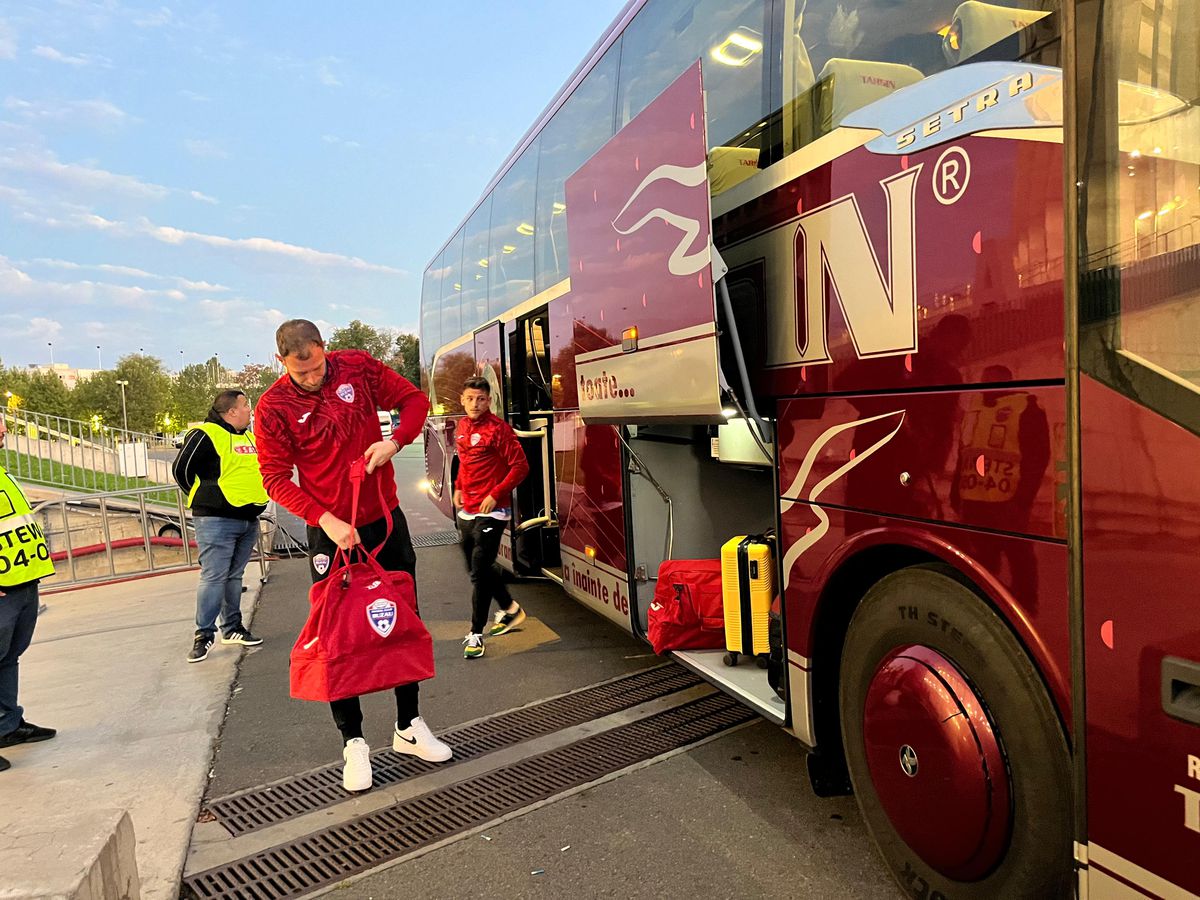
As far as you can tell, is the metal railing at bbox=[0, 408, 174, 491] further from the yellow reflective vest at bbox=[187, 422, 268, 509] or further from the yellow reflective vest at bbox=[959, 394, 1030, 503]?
the yellow reflective vest at bbox=[959, 394, 1030, 503]

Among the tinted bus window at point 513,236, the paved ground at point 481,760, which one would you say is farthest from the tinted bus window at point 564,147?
the paved ground at point 481,760

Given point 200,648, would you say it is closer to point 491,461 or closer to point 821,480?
point 491,461

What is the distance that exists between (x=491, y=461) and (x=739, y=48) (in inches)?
121

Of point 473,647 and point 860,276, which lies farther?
point 473,647

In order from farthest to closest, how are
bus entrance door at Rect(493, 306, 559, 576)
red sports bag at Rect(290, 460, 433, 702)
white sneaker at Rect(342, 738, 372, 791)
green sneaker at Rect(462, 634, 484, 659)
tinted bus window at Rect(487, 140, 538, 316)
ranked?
tinted bus window at Rect(487, 140, 538, 316)
bus entrance door at Rect(493, 306, 559, 576)
green sneaker at Rect(462, 634, 484, 659)
white sneaker at Rect(342, 738, 372, 791)
red sports bag at Rect(290, 460, 433, 702)

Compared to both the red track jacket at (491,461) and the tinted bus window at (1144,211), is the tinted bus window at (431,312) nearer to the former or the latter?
the red track jacket at (491,461)

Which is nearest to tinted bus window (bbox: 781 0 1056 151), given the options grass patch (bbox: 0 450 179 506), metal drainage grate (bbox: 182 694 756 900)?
metal drainage grate (bbox: 182 694 756 900)

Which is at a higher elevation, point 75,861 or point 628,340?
point 628,340

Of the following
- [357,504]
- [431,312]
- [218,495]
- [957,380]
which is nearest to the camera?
[957,380]

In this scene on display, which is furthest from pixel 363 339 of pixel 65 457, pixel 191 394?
pixel 65 457

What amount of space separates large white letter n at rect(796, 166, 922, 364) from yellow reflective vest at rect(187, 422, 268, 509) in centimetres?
438

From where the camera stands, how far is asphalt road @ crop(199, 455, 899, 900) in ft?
9.18

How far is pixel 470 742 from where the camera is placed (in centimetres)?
409

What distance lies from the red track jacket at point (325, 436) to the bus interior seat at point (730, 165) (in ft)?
5.54
